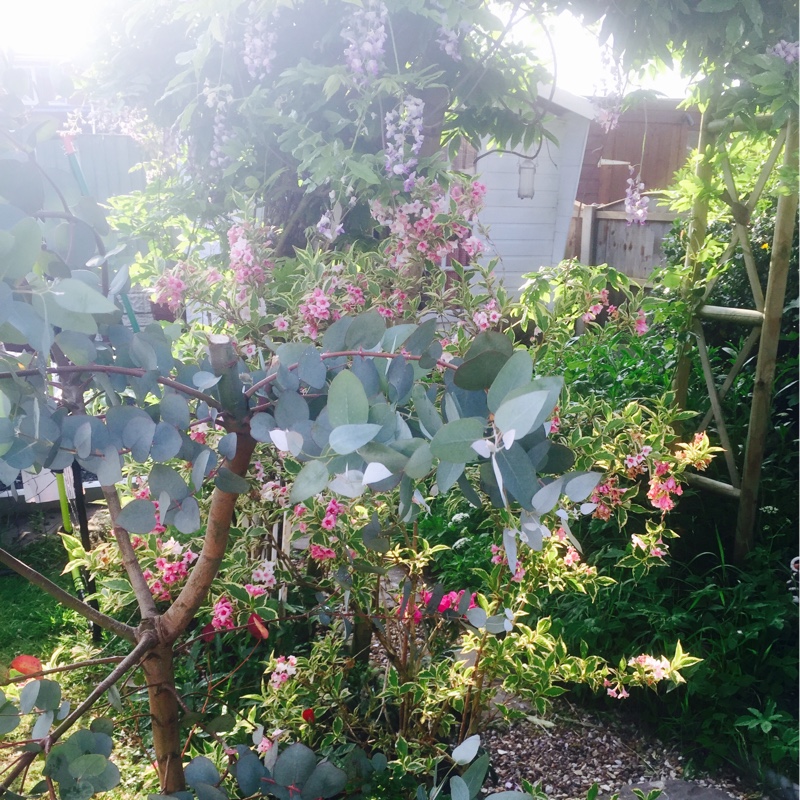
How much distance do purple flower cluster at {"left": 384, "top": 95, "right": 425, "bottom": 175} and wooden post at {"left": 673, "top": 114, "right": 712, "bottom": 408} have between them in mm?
1147

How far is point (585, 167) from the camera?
19.9 feet

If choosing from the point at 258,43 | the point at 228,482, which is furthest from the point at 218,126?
the point at 228,482

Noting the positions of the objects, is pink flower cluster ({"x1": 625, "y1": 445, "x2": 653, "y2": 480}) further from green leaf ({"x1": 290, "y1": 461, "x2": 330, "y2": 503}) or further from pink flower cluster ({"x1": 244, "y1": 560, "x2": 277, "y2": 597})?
green leaf ({"x1": 290, "y1": 461, "x2": 330, "y2": 503})

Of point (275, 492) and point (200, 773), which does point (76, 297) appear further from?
point (275, 492)

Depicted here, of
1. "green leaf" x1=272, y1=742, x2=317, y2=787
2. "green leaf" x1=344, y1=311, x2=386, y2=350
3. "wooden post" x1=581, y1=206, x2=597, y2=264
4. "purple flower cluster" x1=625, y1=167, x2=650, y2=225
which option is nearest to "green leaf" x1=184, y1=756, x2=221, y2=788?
"green leaf" x1=272, y1=742, x2=317, y2=787

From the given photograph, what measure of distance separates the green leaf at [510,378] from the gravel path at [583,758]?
1.39 meters

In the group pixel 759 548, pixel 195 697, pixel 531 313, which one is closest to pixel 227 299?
pixel 531 313

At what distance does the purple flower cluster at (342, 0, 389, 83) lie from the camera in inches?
61.0

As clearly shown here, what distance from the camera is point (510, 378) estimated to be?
0.53m

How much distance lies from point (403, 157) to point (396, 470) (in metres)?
1.23

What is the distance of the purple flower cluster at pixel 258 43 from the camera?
1614 mm

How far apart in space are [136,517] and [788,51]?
1820mm

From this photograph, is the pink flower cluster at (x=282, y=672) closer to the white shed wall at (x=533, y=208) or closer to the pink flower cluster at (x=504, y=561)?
the pink flower cluster at (x=504, y=561)

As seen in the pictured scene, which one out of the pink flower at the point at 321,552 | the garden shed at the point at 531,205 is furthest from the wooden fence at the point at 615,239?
the pink flower at the point at 321,552
